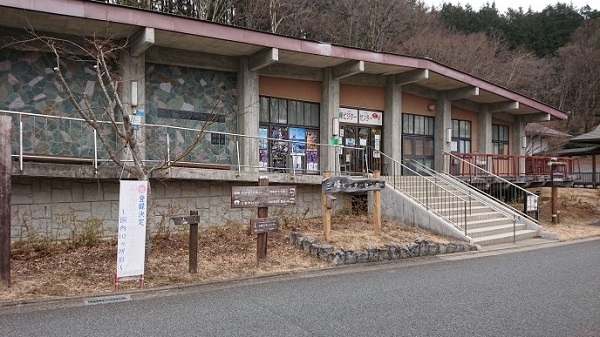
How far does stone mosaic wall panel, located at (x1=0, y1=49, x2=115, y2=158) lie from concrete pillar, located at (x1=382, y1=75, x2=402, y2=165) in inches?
419

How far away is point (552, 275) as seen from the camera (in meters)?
8.59

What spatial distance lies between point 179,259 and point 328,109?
908 centimetres

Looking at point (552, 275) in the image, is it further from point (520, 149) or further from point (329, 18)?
point (329, 18)

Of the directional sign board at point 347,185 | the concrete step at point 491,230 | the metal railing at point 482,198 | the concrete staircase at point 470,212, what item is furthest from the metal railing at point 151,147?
the concrete step at point 491,230

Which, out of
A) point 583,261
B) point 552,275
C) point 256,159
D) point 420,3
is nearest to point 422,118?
point 256,159

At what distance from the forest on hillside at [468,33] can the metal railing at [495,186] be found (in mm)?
11755

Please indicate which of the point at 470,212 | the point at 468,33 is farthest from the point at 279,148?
the point at 468,33

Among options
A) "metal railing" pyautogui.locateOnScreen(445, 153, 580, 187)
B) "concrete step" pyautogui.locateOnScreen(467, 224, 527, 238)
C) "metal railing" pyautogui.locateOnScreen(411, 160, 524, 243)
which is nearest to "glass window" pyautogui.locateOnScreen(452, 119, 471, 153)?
"metal railing" pyautogui.locateOnScreen(445, 153, 580, 187)

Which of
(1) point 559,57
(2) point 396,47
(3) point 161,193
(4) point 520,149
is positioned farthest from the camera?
(1) point 559,57

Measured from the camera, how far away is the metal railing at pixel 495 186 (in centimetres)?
1582

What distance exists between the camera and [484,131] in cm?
2241

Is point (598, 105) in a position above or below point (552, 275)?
above

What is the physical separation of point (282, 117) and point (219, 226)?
5.58m

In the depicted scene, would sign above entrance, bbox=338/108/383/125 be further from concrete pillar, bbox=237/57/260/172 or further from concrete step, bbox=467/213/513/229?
concrete step, bbox=467/213/513/229
